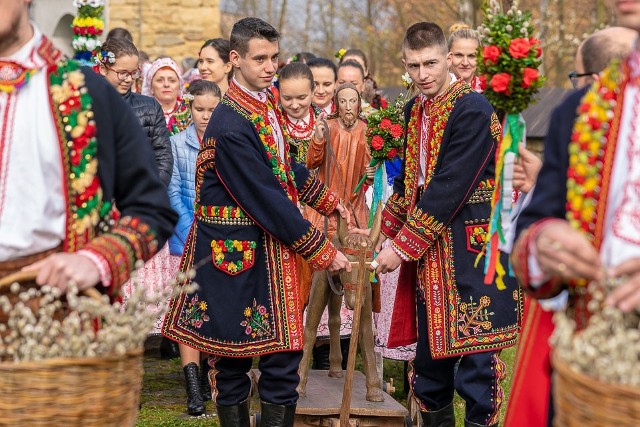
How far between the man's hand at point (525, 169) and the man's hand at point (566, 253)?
1.23 meters

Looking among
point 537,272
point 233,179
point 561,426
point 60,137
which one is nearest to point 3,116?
point 60,137

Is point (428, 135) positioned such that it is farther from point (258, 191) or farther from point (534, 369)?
point (534, 369)

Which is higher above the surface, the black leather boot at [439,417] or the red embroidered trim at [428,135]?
the red embroidered trim at [428,135]

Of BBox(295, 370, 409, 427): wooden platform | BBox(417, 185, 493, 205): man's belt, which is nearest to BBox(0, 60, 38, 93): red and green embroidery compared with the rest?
BBox(417, 185, 493, 205): man's belt

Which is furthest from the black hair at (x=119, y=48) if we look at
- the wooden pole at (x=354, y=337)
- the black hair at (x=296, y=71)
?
the wooden pole at (x=354, y=337)

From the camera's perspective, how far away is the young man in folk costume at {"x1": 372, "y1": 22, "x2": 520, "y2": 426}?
203 inches

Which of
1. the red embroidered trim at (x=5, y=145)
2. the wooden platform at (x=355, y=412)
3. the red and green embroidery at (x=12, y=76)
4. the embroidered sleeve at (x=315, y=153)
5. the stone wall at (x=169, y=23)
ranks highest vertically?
the stone wall at (x=169, y=23)

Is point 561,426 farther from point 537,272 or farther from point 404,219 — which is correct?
point 404,219

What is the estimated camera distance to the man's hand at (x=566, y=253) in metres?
2.55

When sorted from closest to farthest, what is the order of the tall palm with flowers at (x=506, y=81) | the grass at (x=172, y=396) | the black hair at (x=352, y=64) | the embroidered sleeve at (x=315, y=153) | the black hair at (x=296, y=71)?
the tall palm with flowers at (x=506, y=81)
the grass at (x=172, y=396)
the embroidered sleeve at (x=315, y=153)
the black hair at (x=296, y=71)
the black hair at (x=352, y=64)

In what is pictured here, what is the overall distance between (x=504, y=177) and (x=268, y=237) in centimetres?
172

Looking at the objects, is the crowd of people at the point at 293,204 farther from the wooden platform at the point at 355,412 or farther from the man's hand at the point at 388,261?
the wooden platform at the point at 355,412

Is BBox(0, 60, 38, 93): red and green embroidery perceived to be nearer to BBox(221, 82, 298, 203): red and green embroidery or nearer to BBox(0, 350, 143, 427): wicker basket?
BBox(0, 350, 143, 427): wicker basket

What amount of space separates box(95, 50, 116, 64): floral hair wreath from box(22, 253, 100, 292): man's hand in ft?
14.9
